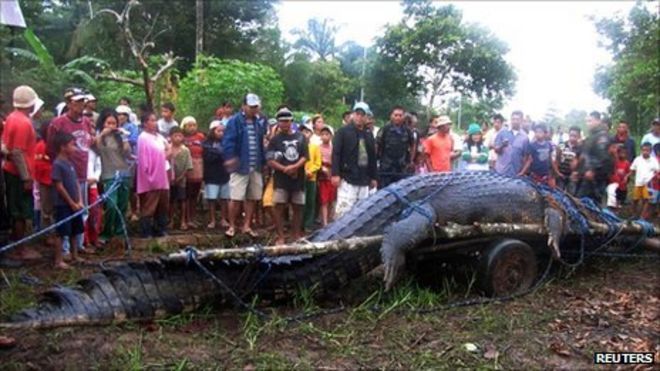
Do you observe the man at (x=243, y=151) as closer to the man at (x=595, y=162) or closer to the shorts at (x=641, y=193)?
the man at (x=595, y=162)

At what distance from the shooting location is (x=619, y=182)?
370 inches

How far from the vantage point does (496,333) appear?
397 centimetres

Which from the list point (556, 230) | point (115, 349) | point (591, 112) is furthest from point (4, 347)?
point (591, 112)

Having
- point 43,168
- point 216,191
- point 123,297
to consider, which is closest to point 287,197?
point 216,191

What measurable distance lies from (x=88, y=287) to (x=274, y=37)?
2414 cm

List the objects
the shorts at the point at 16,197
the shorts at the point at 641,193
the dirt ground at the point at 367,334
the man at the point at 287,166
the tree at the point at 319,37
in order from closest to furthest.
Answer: the dirt ground at the point at 367,334
the shorts at the point at 16,197
the man at the point at 287,166
the shorts at the point at 641,193
the tree at the point at 319,37

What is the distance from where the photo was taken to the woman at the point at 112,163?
6.28 m

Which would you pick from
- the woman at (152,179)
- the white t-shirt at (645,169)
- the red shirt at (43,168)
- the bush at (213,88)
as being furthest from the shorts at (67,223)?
the white t-shirt at (645,169)

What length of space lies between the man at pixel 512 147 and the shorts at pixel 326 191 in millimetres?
2185

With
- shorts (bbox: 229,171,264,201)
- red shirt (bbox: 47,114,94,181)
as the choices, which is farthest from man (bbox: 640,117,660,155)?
red shirt (bbox: 47,114,94,181)

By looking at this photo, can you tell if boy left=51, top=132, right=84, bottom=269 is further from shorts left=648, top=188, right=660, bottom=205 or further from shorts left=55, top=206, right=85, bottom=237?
shorts left=648, top=188, right=660, bottom=205

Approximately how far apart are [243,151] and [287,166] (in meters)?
0.56

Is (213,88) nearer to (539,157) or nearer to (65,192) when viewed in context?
(539,157)

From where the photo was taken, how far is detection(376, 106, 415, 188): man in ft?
25.3
